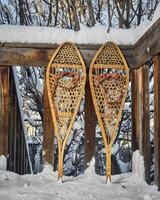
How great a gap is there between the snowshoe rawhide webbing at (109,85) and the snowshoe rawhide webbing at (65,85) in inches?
5.3

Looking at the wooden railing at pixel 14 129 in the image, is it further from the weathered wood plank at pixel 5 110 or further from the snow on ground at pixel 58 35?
the snow on ground at pixel 58 35

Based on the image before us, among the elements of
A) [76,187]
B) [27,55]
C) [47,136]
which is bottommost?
[76,187]

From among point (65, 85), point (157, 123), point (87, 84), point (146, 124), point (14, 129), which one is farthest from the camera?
point (14, 129)

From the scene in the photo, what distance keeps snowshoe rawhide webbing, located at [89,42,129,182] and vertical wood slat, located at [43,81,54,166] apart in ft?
1.50

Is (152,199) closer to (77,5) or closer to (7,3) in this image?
(77,5)

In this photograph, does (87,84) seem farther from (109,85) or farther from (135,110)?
(135,110)

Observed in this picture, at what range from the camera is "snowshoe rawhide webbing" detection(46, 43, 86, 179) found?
2.94m

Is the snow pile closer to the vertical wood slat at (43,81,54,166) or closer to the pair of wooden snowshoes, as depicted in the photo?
the vertical wood slat at (43,81,54,166)

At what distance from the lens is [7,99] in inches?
Answer: 121

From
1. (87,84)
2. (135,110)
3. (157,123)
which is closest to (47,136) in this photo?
(87,84)

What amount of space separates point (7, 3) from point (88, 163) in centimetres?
246

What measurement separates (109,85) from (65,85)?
39 centimetres

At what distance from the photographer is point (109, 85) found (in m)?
3.05

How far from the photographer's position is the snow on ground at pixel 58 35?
300cm
